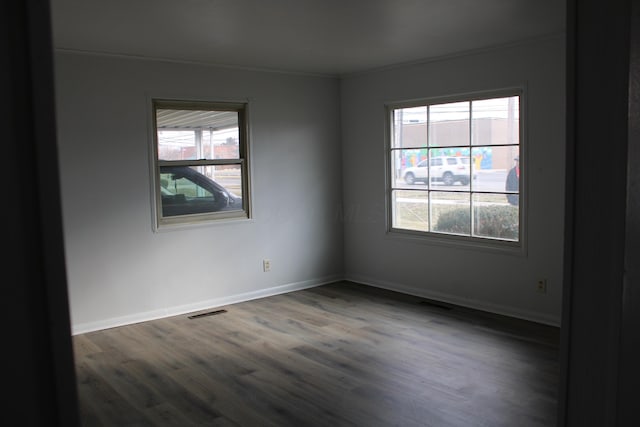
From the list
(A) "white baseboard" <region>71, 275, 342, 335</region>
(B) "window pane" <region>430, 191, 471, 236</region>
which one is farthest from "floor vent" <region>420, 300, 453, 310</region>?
→ (A) "white baseboard" <region>71, 275, 342, 335</region>

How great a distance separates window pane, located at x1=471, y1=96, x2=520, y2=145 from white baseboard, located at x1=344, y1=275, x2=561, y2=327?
1.51 m

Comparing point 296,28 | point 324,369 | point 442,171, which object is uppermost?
point 296,28

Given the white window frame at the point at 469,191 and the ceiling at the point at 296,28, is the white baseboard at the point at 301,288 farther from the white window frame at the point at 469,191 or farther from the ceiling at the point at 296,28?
the ceiling at the point at 296,28

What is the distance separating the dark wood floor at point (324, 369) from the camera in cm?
320

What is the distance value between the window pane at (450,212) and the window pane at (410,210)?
109mm

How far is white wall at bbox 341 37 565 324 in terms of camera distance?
465cm

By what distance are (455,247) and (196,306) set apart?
2621mm

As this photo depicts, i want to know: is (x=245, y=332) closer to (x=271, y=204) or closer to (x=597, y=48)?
(x=271, y=204)

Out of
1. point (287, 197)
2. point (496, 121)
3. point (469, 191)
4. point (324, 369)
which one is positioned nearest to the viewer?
point (324, 369)

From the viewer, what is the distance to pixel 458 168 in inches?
214

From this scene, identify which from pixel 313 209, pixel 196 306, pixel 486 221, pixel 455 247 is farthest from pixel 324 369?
pixel 313 209

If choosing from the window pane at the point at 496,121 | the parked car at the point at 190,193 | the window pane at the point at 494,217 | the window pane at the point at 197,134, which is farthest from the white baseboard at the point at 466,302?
the window pane at the point at 197,134

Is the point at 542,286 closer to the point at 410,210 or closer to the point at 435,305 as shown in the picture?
the point at 435,305

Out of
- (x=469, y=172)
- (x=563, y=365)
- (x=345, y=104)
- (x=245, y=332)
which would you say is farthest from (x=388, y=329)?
(x=563, y=365)
